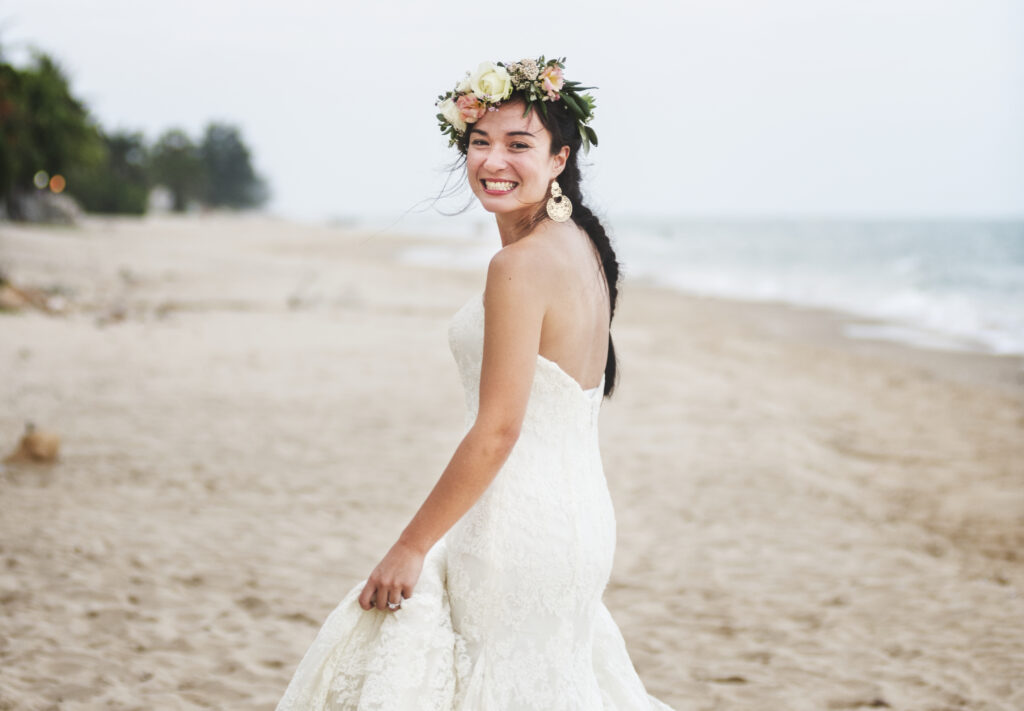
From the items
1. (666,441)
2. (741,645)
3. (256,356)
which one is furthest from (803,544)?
(256,356)

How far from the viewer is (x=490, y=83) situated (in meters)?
1.77

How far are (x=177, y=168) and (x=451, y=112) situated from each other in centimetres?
8489

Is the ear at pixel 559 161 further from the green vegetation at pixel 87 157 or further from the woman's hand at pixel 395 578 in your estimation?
the green vegetation at pixel 87 157

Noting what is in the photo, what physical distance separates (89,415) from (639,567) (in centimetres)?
513

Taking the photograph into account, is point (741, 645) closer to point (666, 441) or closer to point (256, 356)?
point (666, 441)

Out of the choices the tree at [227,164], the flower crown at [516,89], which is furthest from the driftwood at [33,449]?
the tree at [227,164]

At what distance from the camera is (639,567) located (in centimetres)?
503

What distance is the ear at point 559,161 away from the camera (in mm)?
1883

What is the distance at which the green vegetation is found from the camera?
2703cm

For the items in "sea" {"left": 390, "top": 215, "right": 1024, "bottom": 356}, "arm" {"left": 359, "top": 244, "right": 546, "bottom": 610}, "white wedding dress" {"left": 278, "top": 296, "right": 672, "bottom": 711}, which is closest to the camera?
"arm" {"left": 359, "top": 244, "right": 546, "bottom": 610}

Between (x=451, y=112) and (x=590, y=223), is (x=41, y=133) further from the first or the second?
(x=590, y=223)

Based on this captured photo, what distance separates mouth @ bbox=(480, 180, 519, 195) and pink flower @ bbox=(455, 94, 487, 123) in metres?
0.16

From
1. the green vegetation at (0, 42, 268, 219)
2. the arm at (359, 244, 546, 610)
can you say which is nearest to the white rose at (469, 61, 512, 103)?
the arm at (359, 244, 546, 610)

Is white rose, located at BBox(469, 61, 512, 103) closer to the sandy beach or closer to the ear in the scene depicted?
the ear
